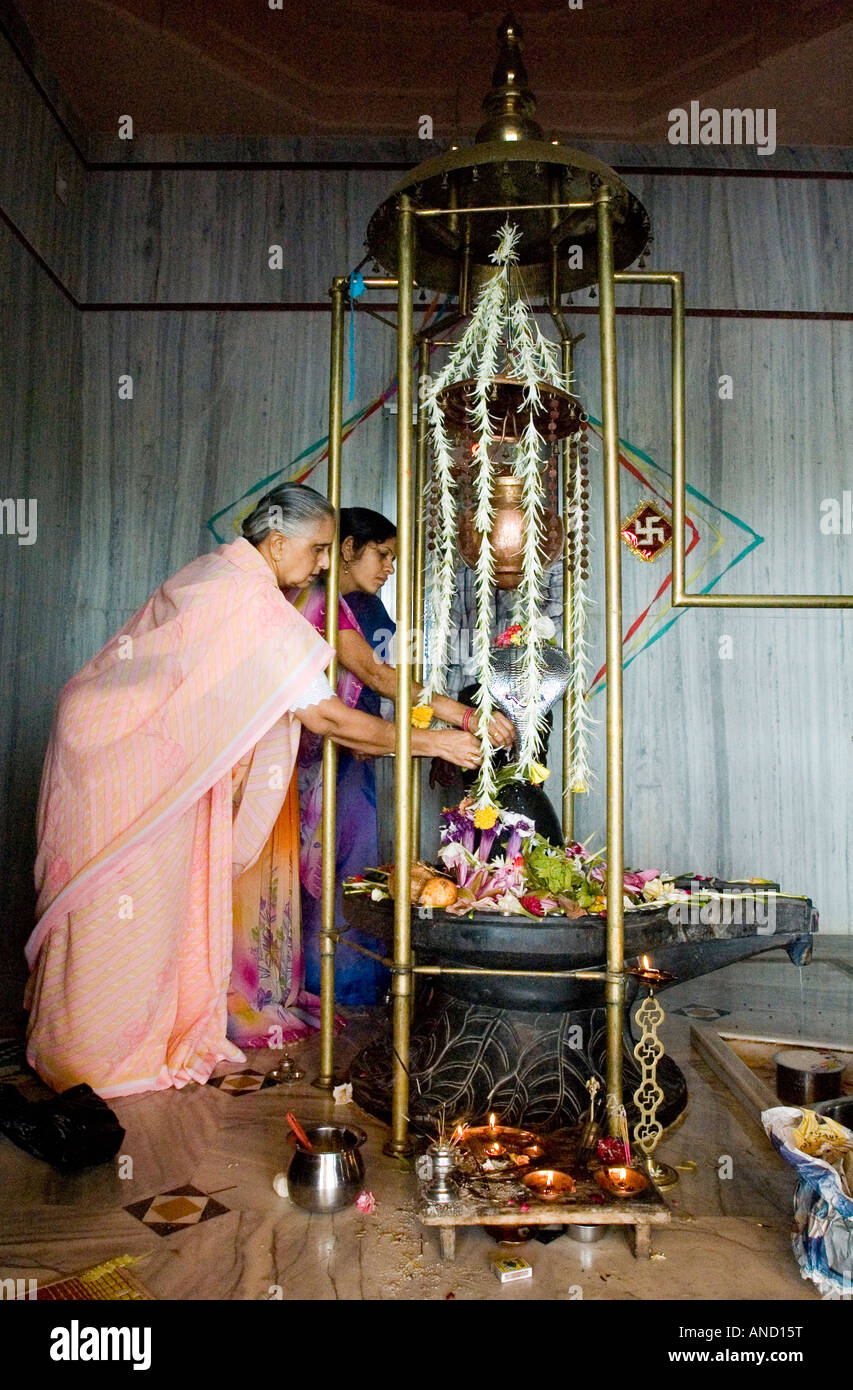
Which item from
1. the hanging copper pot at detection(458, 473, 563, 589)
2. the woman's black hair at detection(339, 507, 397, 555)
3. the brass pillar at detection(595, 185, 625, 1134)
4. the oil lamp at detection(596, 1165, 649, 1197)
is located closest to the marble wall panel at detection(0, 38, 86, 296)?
the woman's black hair at detection(339, 507, 397, 555)

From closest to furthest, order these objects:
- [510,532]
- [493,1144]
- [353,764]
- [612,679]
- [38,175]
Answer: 1. [493,1144]
2. [612,679]
3. [510,532]
4. [353,764]
5. [38,175]

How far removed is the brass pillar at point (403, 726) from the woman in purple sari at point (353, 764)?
1.25m

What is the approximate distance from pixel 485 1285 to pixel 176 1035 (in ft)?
5.21

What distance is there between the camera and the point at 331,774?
300 centimetres

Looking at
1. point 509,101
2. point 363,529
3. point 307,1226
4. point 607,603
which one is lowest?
point 307,1226

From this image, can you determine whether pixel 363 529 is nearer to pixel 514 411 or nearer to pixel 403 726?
pixel 514 411

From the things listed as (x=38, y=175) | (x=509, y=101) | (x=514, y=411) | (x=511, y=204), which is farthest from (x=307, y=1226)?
(x=38, y=175)

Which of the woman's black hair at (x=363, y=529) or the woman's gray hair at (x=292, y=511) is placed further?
the woman's black hair at (x=363, y=529)

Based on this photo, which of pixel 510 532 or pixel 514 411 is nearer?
pixel 510 532

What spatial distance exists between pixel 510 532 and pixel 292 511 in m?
0.69

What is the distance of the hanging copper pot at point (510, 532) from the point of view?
2957 millimetres

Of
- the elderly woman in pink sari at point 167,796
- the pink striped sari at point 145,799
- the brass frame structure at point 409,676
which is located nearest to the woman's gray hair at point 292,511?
the elderly woman in pink sari at point 167,796

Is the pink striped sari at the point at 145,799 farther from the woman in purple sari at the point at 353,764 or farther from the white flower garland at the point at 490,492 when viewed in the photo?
the woman in purple sari at the point at 353,764

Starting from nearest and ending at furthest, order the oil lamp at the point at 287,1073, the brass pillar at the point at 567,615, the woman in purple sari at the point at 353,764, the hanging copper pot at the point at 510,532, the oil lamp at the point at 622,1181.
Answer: the oil lamp at the point at 622,1181 → the hanging copper pot at the point at 510,532 → the oil lamp at the point at 287,1073 → the brass pillar at the point at 567,615 → the woman in purple sari at the point at 353,764
